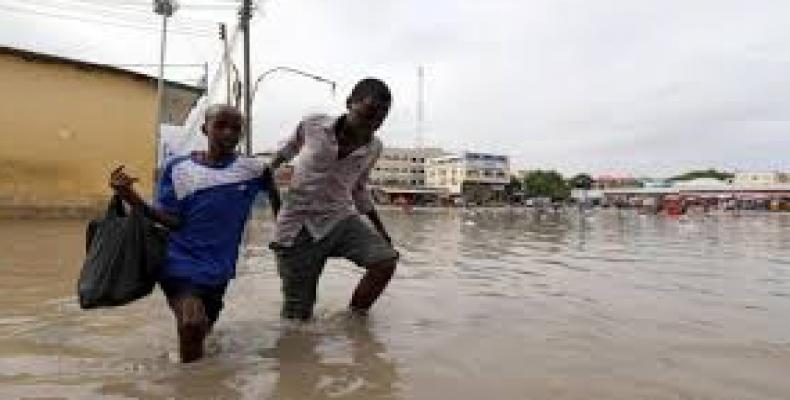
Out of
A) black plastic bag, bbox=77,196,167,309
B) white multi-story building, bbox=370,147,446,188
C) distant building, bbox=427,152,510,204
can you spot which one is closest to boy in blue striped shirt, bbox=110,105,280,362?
black plastic bag, bbox=77,196,167,309

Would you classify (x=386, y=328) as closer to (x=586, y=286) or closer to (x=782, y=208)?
(x=586, y=286)

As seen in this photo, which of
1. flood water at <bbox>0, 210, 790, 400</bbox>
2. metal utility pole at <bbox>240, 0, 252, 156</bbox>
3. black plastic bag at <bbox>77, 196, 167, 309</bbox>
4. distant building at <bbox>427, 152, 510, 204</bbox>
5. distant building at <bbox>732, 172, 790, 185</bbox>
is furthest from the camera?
distant building at <bbox>732, 172, 790, 185</bbox>

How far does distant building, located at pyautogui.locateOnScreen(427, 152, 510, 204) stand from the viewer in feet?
366

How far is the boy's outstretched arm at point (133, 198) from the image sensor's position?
419 cm

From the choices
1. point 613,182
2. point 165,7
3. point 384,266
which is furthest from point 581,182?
point 384,266

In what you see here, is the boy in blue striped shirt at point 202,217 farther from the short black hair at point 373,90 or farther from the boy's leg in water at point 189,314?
the short black hair at point 373,90

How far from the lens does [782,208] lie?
90938 mm

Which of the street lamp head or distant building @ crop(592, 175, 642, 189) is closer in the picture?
the street lamp head

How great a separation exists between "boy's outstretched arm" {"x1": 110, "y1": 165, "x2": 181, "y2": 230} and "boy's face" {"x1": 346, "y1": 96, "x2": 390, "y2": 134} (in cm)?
123

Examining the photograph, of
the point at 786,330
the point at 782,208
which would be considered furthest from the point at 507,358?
the point at 782,208

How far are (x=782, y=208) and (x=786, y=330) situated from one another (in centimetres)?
9184

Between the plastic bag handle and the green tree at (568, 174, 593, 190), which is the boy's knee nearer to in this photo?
the plastic bag handle

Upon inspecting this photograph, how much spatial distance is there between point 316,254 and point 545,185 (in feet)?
366

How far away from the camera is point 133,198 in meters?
4.30
